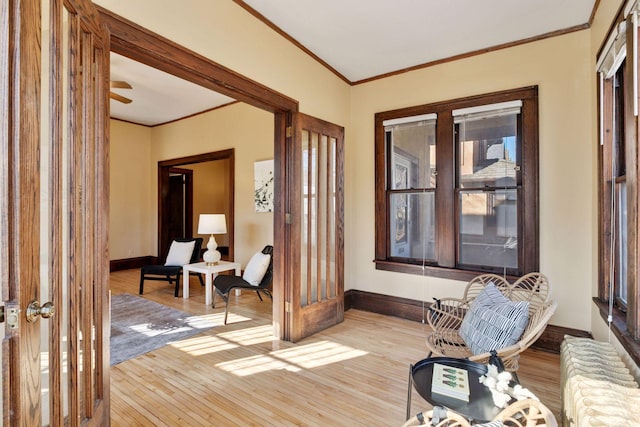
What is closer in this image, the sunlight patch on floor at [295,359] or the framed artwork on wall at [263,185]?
the sunlight patch on floor at [295,359]

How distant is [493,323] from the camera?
2.03 meters

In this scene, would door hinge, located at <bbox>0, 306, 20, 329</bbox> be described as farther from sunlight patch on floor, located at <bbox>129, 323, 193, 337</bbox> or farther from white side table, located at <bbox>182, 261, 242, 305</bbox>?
white side table, located at <bbox>182, 261, 242, 305</bbox>

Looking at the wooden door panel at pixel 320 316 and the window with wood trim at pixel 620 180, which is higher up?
the window with wood trim at pixel 620 180

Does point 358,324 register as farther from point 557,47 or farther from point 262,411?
point 557,47

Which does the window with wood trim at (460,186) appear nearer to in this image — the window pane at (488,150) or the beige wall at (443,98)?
the window pane at (488,150)

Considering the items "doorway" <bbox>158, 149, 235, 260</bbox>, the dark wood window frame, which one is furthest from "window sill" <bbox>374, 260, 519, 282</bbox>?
"doorway" <bbox>158, 149, 235, 260</bbox>

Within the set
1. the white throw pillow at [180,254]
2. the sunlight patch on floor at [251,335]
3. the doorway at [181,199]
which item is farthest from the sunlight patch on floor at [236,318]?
the doorway at [181,199]

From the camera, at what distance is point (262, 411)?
6.78 feet

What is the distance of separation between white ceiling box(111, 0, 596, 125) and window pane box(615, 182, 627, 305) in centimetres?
151

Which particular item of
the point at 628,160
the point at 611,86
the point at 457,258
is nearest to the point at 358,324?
the point at 457,258

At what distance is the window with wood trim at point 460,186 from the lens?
309 cm

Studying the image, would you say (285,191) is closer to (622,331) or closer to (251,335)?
(251,335)

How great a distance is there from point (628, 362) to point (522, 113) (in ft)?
7.37

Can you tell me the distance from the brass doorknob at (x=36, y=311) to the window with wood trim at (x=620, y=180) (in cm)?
246
